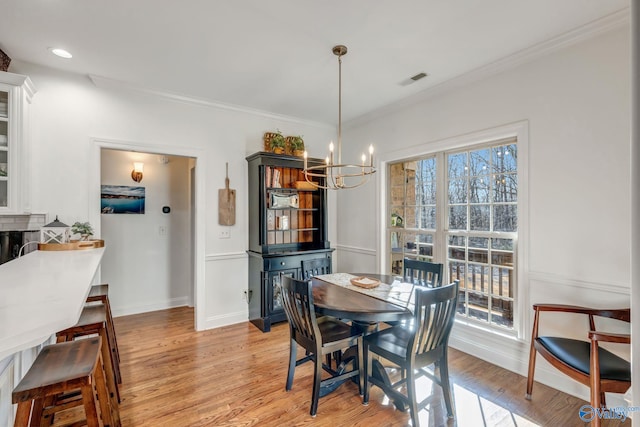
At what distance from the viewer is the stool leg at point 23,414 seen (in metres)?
1.17

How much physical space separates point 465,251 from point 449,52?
1928 millimetres

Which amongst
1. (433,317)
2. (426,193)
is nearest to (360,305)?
(433,317)

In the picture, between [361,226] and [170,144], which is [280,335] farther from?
[170,144]

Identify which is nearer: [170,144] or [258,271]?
[170,144]

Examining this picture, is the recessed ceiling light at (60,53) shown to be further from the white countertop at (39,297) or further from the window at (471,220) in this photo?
the window at (471,220)

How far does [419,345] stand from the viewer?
6.39 ft

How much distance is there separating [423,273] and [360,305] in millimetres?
1057

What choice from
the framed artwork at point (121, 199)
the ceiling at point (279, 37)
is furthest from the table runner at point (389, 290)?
the framed artwork at point (121, 199)

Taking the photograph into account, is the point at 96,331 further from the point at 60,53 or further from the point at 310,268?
the point at 60,53

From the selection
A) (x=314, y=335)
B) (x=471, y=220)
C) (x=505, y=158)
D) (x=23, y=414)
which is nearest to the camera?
(x=23, y=414)

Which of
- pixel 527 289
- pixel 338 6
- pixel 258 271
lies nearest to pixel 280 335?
pixel 258 271

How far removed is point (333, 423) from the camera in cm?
203

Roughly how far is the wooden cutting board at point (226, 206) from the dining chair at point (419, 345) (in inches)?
91.2

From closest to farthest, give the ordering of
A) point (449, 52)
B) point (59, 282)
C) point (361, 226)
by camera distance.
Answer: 1. point (59, 282)
2. point (449, 52)
3. point (361, 226)
